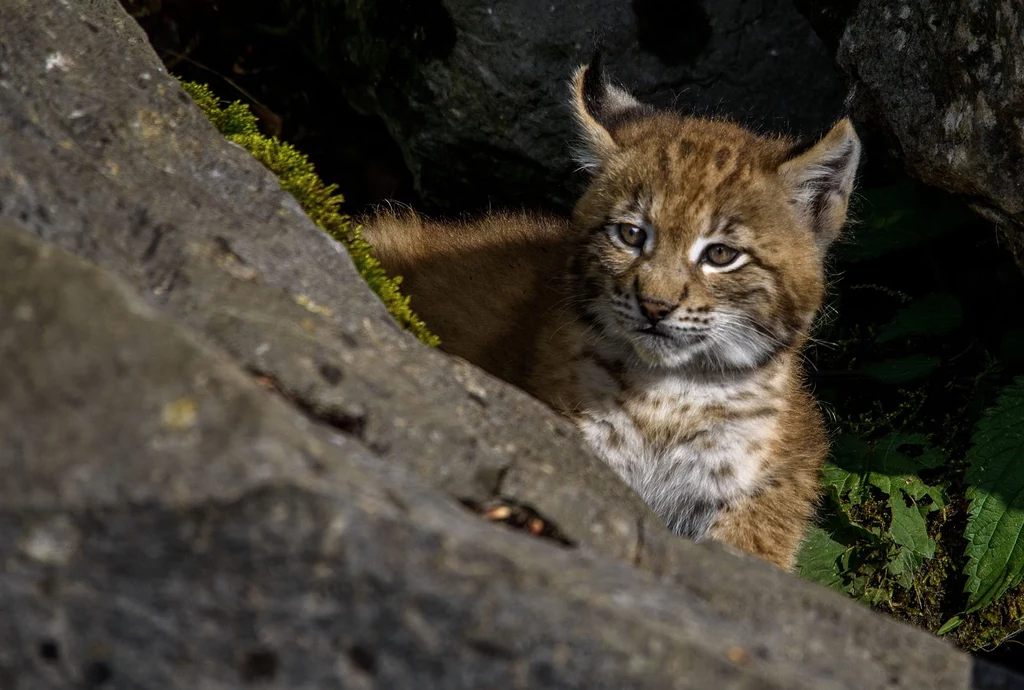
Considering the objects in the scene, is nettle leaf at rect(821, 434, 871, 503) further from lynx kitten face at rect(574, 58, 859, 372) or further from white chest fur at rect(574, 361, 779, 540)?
lynx kitten face at rect(574, 58, 859, 372)

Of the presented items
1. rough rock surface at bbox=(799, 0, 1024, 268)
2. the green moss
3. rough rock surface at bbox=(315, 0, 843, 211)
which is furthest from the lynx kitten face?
rough rock surface at bbox=(315, 0, 843, 211)

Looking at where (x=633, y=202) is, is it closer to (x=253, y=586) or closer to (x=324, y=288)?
(x=324, y=288)

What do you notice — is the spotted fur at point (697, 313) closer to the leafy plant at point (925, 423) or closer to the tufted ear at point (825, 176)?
the tufted ear at point (825, 176)

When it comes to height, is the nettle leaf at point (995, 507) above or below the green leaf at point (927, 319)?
below

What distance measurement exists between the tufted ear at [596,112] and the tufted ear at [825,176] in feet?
2.50

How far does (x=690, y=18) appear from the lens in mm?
6004

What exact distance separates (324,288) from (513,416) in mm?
637

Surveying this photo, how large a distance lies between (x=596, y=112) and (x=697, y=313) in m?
1.16

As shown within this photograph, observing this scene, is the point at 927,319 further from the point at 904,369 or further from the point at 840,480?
the point at 840,480

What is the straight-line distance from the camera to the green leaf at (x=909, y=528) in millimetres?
4887

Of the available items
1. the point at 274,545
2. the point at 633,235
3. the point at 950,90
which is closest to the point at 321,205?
the point at 633,235

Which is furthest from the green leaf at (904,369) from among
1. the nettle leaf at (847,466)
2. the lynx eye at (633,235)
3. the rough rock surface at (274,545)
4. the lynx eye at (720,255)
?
Answer: the rough rock surface at (274,545)

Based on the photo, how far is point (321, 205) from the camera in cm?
394

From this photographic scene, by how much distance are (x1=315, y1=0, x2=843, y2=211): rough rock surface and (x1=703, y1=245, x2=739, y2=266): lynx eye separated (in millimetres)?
1657
